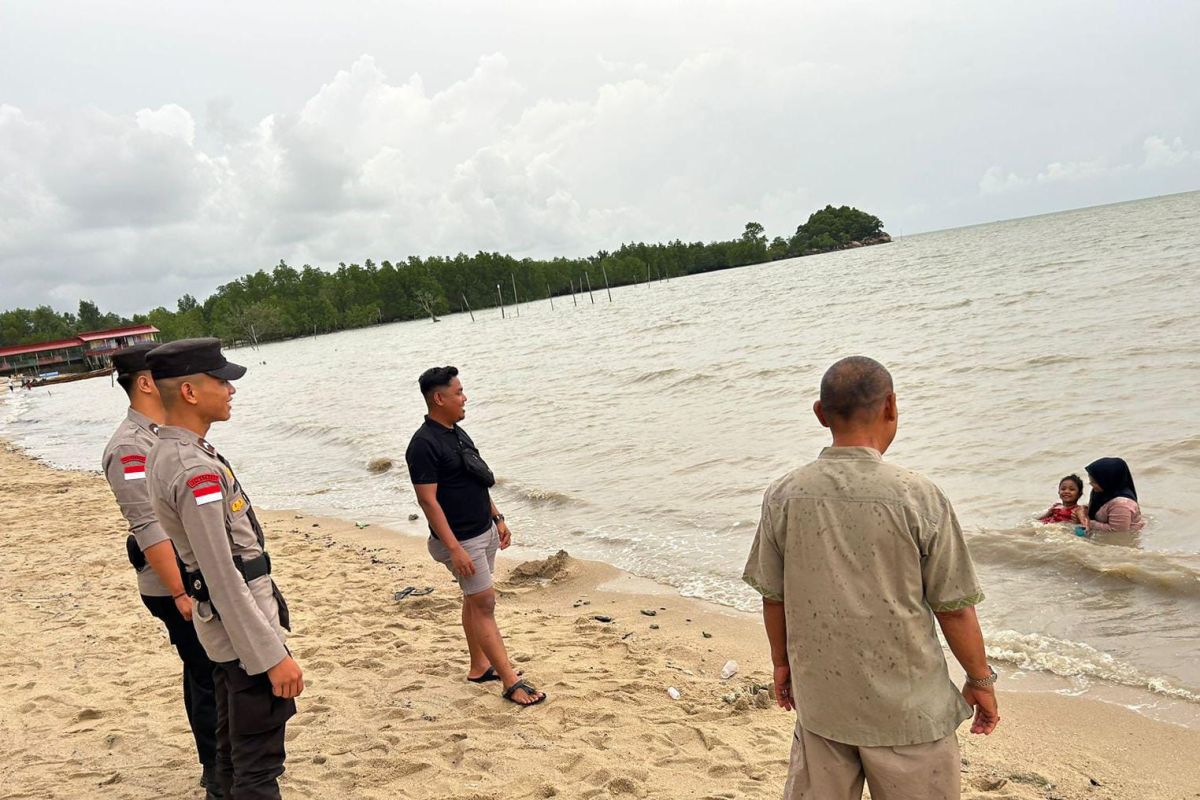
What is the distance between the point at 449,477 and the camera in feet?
14.2

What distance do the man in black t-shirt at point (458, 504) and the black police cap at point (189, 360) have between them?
1480mm

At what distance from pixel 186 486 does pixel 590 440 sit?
39.1 ft

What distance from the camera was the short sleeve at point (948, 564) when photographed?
2.07m

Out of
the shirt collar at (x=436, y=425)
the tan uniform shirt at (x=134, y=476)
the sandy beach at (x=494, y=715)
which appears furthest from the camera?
the shirt collar at (x=436, y=425)

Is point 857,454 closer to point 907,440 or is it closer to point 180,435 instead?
point 180,435

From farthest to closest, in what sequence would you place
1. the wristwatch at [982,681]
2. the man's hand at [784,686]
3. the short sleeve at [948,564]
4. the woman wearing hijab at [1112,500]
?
the woman wearing hijab at [1112,500] < the man's hand at [784,686] < the wristwatch at [982,681] < the short sleeve at [948,564]

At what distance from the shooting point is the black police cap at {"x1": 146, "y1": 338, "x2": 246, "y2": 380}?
265 centimetres

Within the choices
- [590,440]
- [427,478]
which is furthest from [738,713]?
[590,440]

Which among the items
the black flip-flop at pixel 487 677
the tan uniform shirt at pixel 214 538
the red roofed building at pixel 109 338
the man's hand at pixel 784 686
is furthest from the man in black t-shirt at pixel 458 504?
the red roofed building at pixel 109 338

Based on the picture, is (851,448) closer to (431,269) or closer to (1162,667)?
(1162,667)

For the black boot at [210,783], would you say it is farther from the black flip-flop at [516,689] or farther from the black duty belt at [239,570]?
the black flip-flop at [516,689]

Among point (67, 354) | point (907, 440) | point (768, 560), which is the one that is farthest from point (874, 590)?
point (67, 354)

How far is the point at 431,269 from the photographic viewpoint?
140375 millimetres

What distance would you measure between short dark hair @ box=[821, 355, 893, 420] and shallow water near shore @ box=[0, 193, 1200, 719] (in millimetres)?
3669
